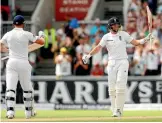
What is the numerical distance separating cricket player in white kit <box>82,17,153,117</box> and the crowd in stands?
6.06 metres

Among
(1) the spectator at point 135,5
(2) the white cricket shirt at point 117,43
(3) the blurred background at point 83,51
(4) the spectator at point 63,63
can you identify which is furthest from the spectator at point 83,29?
(2) the white cricket shirt at point 117,43

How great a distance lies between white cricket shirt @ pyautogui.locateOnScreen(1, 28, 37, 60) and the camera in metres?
17.0

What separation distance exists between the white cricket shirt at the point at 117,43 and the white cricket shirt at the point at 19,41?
1.65 metres

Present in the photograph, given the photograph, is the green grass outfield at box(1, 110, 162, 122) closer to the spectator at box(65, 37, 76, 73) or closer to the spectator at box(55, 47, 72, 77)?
the spectator at box(55, 47, 72, 77)

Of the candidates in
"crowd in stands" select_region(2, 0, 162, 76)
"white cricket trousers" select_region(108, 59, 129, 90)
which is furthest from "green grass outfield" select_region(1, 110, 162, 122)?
"crowd in stands" select_region(2, 0, 162, 76)

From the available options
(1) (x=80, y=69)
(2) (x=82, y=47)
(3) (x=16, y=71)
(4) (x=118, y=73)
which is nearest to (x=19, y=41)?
(3) (x=16, y=71)

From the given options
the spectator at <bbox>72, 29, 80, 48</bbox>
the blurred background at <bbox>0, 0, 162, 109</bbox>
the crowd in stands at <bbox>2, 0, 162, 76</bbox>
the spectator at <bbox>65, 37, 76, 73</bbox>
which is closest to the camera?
the blurred background at <bbox>0, 0, 162, 109</bbox>


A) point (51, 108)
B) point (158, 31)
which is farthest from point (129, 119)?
point (158, 31)

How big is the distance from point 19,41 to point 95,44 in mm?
8740

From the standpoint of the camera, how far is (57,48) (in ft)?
87.5

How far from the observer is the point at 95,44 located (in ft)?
→ 83.9

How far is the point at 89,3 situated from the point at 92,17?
2270 mm

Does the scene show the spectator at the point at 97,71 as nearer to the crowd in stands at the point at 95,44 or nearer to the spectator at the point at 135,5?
the crowd in stands at the point at 95,44

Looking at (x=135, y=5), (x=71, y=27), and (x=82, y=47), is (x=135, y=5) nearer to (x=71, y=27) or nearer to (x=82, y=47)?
(x=71, y=27)
